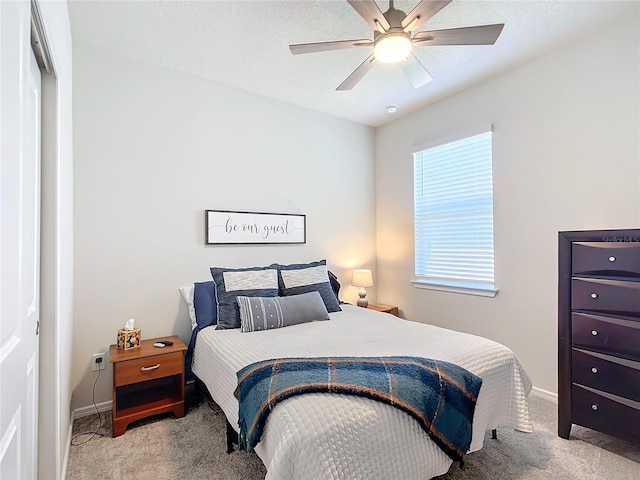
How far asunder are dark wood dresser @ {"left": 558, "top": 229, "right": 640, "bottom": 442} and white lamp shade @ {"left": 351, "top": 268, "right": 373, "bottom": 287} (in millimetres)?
1907

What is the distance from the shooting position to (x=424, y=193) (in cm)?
381

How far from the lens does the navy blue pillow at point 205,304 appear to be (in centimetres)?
275

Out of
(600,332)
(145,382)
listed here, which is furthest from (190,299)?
(600,332)

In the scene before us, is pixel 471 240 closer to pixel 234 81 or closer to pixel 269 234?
pixel 269 234

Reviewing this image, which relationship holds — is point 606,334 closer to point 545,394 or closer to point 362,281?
point 545,394

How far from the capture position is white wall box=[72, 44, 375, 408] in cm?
262

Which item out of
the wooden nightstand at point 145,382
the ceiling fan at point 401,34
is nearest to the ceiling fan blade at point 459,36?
the ceiling fan at point 401,34

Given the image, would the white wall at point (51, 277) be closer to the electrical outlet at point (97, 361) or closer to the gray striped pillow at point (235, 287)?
the electrical outlet at point (97, 361)

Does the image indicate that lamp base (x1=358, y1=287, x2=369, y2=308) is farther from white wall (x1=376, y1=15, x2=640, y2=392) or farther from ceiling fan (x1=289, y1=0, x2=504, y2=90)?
ceiling fan (x1=289, y1=0, x2=504, y2=90)

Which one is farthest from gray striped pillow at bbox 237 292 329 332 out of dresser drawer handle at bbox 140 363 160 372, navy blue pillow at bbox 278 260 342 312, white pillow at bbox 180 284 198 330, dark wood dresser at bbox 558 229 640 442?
dark wood dresser at bbox 558 229 640 442

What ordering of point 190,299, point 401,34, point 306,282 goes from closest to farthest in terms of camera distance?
1. point 401,34
2. point 190,299
3. point 306,282

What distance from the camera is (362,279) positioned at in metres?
3.87

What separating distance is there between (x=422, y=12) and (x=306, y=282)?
211 cm

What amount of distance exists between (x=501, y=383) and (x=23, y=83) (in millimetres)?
Result: 2456
